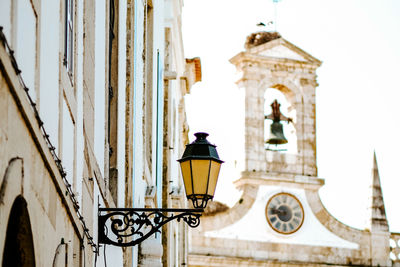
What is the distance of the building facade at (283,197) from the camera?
100 feet

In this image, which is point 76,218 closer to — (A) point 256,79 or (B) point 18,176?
(B) point 18,176

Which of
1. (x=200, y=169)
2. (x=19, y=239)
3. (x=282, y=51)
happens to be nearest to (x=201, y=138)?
(x=200, y=169)

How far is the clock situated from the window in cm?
2553

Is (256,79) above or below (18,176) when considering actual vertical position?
above

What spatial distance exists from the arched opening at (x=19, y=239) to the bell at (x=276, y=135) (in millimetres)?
25855

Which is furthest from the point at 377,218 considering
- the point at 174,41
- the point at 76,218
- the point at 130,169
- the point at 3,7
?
the point at 3,7

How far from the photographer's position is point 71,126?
5.45 metres

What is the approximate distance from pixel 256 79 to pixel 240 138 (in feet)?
5.05

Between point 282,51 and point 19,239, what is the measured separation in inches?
1087

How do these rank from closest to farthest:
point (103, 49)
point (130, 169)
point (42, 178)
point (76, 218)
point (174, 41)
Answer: point (42, 178) → point (76, 218) → point (103, 49) → point (130, 169) → point (174, 41)

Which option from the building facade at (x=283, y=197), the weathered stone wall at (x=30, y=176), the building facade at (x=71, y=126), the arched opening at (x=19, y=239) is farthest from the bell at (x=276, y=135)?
the arched opening at (x=19, y=239)

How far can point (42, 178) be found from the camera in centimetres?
446

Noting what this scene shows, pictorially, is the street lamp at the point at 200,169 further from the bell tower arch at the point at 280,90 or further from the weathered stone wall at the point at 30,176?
the bell tower arch at the point at 280,90

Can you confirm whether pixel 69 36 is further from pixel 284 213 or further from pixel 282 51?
pixel 282 51
